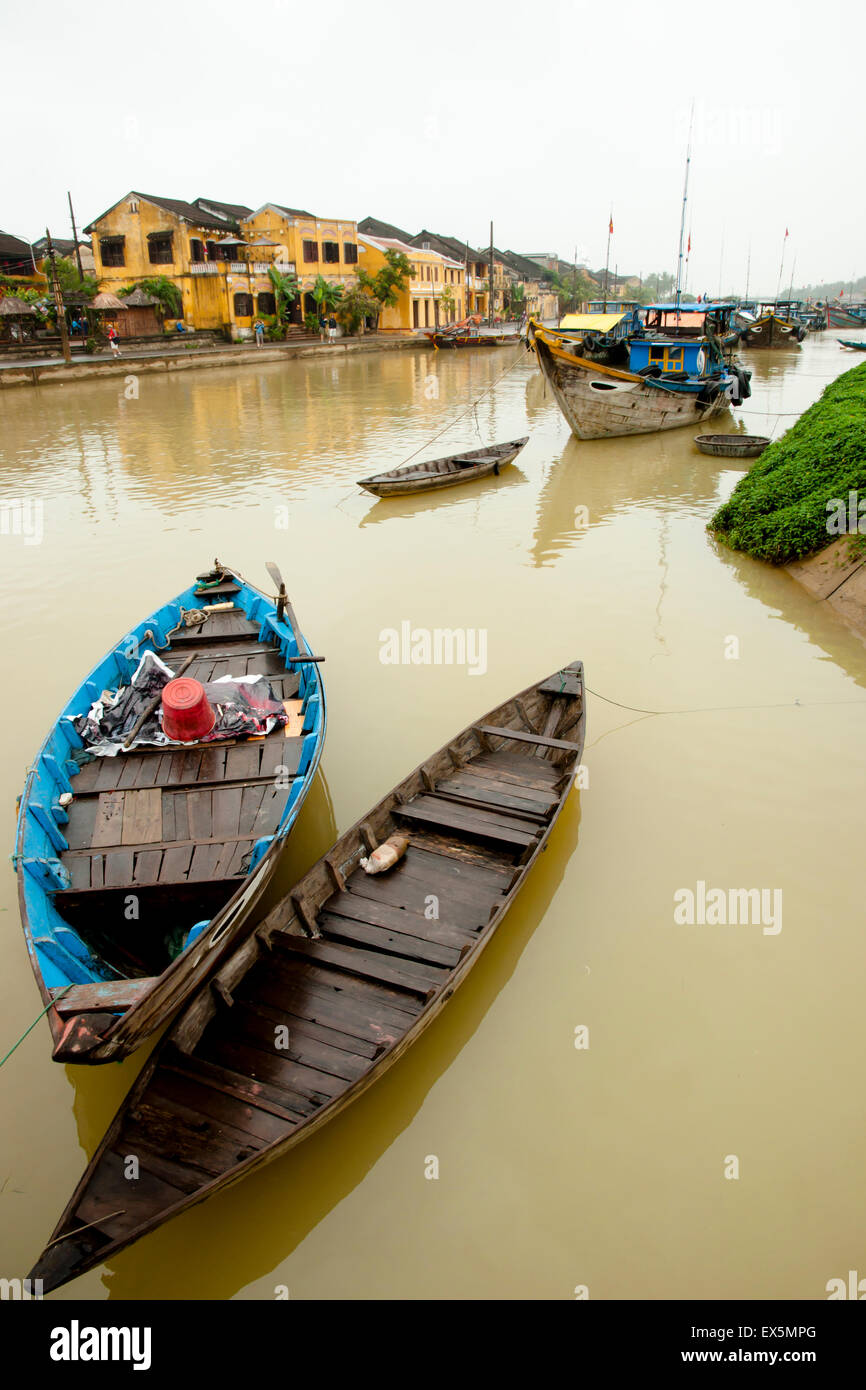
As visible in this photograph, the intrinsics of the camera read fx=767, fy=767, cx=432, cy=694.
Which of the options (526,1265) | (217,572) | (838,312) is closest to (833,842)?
(526,1265)

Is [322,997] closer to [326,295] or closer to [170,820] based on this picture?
[170,820]

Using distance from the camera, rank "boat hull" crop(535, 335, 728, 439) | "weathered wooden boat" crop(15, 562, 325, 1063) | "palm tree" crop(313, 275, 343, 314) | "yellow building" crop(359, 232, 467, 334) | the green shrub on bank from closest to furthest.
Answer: "weathered wooden boat" crop(15, 562, 325, 1063)
the green shrub on bank
"boat hull" crop(535, 335, 728, 439)
"palm tree" crop(313, 275, 343, 314)
"yellow building" crop(359, 232, 467, 334)

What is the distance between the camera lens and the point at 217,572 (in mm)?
9641

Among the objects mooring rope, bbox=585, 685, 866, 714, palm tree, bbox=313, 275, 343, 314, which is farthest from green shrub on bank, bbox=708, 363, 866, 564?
palm tree, bbox=313, 275, 343, 314

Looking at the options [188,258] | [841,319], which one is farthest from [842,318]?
[188,258]

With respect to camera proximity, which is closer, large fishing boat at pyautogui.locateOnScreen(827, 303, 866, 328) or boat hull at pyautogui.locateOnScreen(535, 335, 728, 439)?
boat hull at pyautogui.locateOnScreen(535, 335, 728, 439)

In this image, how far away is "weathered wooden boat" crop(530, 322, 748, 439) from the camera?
19.3m

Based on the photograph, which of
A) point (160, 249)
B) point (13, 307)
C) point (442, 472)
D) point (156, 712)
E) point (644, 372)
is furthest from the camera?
point (160, 249)

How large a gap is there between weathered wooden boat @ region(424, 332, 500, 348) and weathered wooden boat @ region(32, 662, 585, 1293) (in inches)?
1911

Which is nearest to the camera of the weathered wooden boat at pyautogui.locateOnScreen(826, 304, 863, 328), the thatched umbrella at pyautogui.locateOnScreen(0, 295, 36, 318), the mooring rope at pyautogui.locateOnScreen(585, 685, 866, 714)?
the mooring rope at pyautogui.locateOnScreen(585, 685, 866, 714)

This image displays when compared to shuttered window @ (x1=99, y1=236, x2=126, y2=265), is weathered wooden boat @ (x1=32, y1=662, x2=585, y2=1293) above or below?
below

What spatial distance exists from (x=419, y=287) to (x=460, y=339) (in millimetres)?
7610

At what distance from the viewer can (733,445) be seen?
1872cm

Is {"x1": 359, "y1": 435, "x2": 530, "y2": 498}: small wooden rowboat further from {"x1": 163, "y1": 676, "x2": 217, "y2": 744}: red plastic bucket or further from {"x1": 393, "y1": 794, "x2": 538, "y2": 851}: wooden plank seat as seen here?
{"x1": 393, "y1": 794, "x2": 538, "y2": 851}: wooden plank seat
